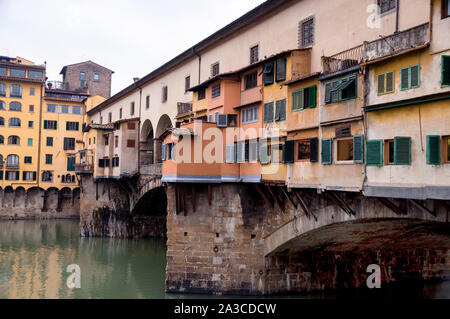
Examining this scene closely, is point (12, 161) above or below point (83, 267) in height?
above

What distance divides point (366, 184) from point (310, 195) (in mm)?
4618

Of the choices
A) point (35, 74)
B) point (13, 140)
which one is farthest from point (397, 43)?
point (35, 74)

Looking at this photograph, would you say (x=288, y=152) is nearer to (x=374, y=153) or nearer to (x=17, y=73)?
(x=374, y=153)

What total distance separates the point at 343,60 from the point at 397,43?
304cm

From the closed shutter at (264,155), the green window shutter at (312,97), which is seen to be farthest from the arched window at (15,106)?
the green window shutter at (312,97)

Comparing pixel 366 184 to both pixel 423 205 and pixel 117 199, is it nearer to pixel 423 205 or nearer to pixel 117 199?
pixel 423 205

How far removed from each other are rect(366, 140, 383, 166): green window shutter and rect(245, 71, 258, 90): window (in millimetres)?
8681

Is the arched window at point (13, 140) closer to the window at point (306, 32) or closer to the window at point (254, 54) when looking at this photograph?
the window at point (254, 54)

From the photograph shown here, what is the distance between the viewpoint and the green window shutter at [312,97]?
1806cm

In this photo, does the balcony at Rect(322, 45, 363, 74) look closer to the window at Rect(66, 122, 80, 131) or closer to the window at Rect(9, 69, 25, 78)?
the window at Rect(66, 122, 80, 131)

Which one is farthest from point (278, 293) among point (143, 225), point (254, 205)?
point (143, 225)

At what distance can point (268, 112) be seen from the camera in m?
21.3
